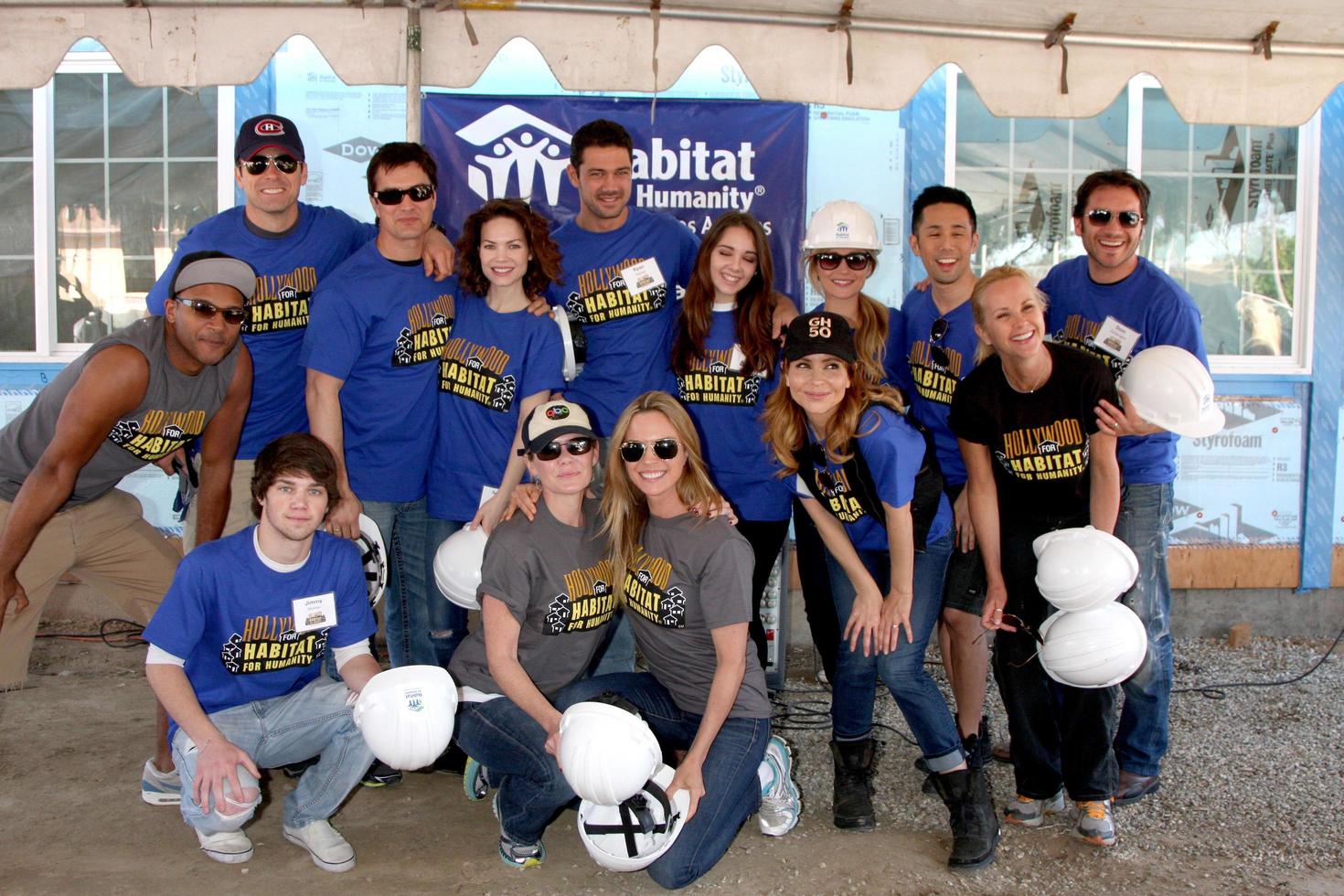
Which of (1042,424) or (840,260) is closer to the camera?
(1042,424)

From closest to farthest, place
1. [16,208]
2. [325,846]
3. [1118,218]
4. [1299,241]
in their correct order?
[325,846] < [1118,218] < [16,208] < [1299,241]

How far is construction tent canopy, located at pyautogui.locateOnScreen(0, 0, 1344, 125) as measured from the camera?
382 centimetres

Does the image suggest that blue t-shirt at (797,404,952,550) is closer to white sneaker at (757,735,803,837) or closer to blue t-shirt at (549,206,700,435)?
white sneaker at (757,735,803,837)

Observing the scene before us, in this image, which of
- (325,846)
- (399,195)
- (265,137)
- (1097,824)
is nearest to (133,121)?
(265,137)

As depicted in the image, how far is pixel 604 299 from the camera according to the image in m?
4.02

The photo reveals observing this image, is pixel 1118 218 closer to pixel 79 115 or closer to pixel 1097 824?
pixel 1097 824

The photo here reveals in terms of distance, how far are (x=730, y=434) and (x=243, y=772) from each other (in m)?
1.95

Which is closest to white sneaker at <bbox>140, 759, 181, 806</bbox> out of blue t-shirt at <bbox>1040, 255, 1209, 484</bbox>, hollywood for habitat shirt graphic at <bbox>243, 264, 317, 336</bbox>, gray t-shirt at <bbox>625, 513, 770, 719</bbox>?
hollywood for habitat shirt graphic at <bbox>243, 264, 317, 336</bbox>

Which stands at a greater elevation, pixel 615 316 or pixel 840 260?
pixel 840 260

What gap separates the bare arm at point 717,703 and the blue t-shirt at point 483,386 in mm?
1108

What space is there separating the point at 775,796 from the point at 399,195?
7.85 feet

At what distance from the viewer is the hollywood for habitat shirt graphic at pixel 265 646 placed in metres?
3.21

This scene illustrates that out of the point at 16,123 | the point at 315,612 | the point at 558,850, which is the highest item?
the point at 16,123

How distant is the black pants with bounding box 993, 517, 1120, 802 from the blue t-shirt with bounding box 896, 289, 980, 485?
38 centimetres
